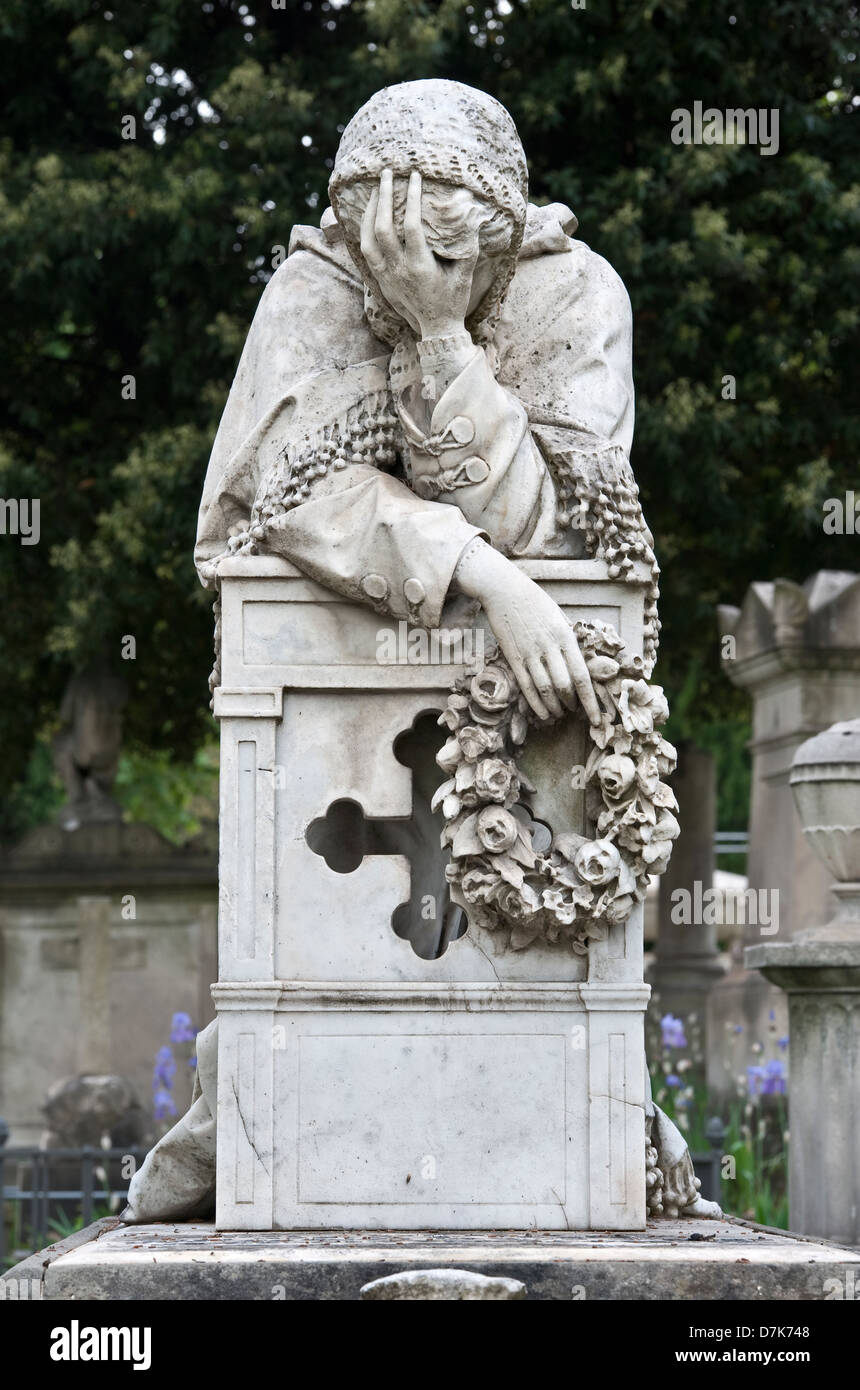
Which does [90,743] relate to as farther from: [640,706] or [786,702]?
[640,706]

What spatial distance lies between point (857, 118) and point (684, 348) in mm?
2314

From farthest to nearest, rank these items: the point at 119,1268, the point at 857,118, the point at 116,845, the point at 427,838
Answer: the point at 116,845
the point at 857,118
the point at 427,838
the point at 119,1268

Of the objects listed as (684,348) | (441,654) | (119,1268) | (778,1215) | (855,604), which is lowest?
(778,1215)

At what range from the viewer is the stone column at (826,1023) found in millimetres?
8141

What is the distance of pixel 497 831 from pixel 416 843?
500mm

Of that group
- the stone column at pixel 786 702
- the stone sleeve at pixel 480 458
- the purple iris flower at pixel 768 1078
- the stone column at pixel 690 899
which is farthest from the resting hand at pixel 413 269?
the stone column at pixel 690 899

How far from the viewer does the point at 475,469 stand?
4.95 m

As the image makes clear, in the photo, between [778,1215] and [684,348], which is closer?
[778,1215]

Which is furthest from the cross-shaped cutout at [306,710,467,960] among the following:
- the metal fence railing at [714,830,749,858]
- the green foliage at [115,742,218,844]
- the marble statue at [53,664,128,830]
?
the metal fence railing at [714,830,749,858]

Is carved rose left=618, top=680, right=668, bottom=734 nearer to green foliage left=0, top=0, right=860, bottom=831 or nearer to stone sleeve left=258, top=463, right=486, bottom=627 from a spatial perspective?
stone sleeve left=258, top=463, right=486, bottom=627

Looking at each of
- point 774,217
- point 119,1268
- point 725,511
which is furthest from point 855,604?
point 119,1268

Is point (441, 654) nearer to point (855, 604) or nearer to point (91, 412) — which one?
point (855, 604)

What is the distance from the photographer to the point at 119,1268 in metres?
4.36

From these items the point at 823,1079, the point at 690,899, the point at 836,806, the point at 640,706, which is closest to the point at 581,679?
the point at 640,706
